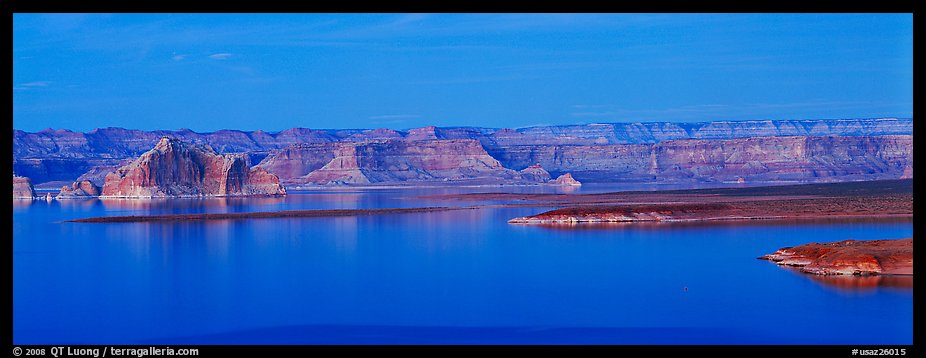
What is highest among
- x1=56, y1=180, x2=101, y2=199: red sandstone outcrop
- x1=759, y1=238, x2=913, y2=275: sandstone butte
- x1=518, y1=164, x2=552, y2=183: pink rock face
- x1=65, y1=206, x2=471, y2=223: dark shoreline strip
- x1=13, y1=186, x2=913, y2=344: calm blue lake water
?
x1=518, y1=164, x2=552, y2=183: pink rock face

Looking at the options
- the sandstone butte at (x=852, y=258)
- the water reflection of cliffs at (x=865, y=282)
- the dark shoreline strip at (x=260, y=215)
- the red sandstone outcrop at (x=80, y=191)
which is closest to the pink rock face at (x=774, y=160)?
the red sandstone outcrop at (x=80, y=191)

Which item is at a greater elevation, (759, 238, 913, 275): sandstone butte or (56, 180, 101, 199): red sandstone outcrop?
(56, 180, 101, 199): red sandstone outcrop

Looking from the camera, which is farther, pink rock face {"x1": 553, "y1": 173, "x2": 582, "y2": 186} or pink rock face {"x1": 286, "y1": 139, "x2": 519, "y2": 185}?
pink rock face {"x1": 286, "y1": 139, "x2": 519, "y2": 185}

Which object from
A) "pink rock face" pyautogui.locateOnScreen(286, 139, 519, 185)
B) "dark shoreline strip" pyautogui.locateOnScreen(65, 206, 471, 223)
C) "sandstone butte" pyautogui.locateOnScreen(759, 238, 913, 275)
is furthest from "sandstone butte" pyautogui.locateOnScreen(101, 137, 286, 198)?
"sandstone butte" pyautogui.locateOnScreen(759, 238, 913, 275)

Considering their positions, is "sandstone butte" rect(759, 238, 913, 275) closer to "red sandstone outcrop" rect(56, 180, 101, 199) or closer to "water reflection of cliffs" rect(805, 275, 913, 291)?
"water reflection of cliffs" rect(805, 275, 913, 291)

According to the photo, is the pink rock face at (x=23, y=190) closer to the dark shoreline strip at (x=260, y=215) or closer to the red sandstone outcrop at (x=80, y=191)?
the red sandstone outcrop at (x=80, y=191)
